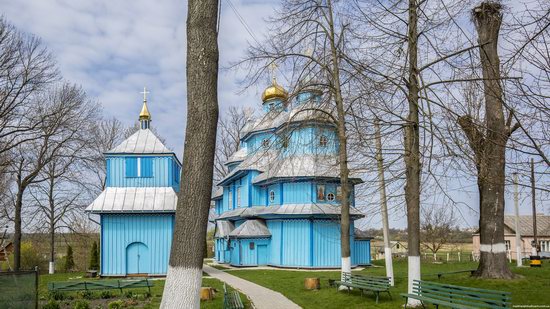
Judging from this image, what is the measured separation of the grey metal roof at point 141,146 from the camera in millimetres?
24925

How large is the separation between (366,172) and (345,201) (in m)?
3.61

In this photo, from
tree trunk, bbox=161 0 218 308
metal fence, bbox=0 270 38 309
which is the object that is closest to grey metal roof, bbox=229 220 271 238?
metal fence, bbox=0 270 38 309

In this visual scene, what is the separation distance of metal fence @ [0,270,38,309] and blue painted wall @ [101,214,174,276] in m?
13.5

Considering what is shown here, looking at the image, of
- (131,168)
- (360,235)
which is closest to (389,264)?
(360,235)

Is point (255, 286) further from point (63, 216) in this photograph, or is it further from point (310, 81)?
point (63, 216)

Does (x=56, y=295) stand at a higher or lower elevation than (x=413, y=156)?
Answer: lower

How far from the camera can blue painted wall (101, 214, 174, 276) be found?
23.9 metres

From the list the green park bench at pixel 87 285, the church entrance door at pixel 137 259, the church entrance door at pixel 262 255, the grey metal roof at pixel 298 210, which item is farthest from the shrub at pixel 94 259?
the green park bench at pixel 87 285

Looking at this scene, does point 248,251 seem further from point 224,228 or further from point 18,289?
point 18,289

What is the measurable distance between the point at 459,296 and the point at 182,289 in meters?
5.12

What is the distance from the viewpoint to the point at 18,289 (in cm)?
1021

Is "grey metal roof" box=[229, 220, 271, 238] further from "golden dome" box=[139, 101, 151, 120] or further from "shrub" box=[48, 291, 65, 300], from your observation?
"shrub" box=[48, 291, 65, 300]

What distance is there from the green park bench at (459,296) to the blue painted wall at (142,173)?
54.6ft

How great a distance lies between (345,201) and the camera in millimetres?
15094
